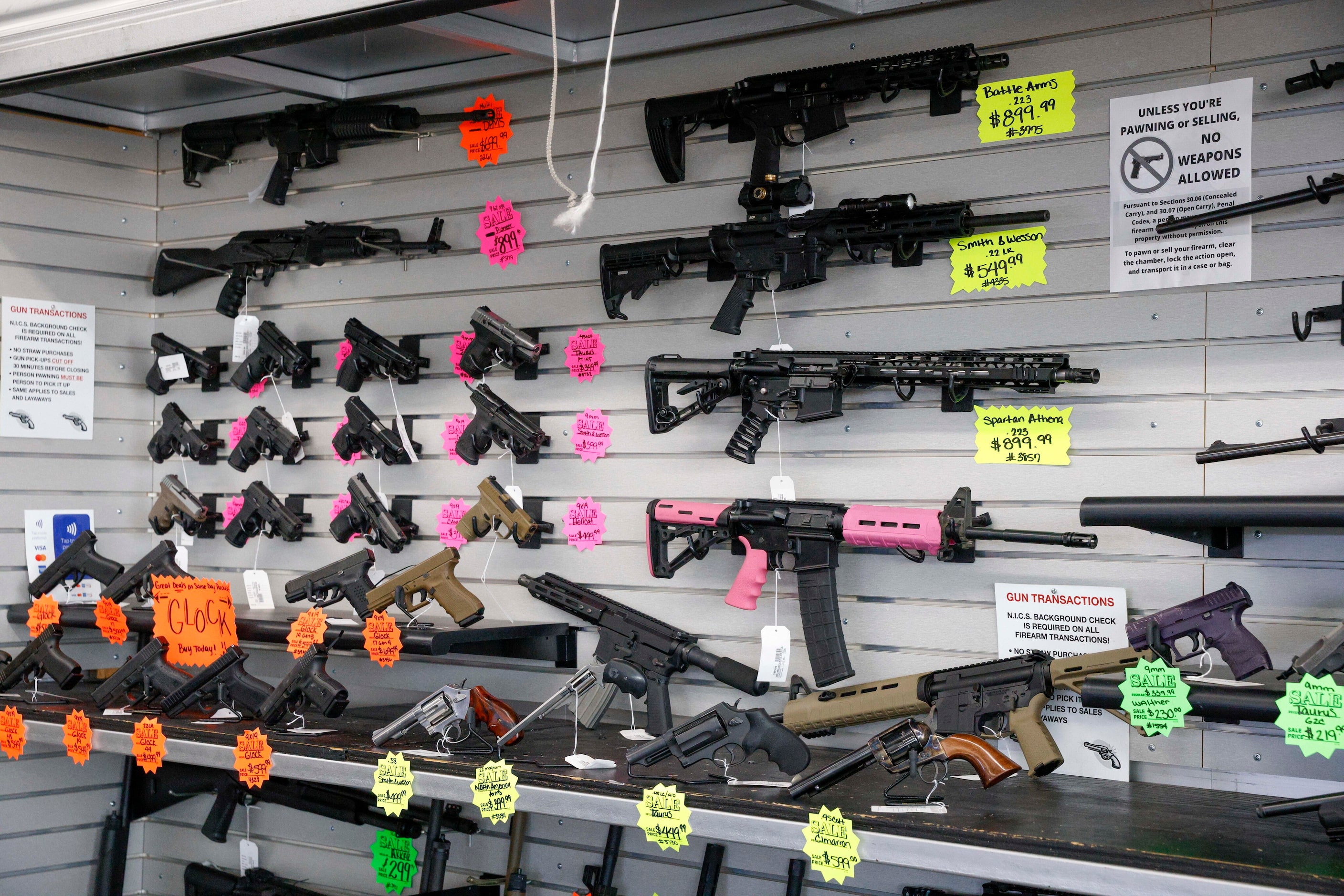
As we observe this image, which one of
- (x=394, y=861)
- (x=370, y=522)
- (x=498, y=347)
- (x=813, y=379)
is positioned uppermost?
(x=498, y=347)

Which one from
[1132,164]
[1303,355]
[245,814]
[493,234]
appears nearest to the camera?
[1303,355]

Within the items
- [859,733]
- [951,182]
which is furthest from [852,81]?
[859,733]

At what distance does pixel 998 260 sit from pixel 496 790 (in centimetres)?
181

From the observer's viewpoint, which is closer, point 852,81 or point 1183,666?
point 1183,666

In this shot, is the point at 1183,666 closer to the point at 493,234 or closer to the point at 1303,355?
the point at 1303,355

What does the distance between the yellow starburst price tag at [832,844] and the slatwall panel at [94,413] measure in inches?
121

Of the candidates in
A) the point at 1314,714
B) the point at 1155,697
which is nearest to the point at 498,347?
the point at 1155,697

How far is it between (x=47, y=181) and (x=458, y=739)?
2.72 m

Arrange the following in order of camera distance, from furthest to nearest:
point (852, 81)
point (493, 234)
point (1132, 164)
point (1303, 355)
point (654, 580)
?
point (493, 234) < point (654, 580) < point (852, 81) < point (1132, 164) < point (1303, 355)

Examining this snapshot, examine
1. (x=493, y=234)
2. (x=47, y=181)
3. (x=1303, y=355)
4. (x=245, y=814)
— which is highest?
(x=47, y=181)

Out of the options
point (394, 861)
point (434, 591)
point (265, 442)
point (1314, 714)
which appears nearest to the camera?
point (1314, 714)

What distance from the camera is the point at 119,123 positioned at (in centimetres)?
429

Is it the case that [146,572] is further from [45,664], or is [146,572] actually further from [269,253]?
[269,253]

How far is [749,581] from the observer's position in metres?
3.02
